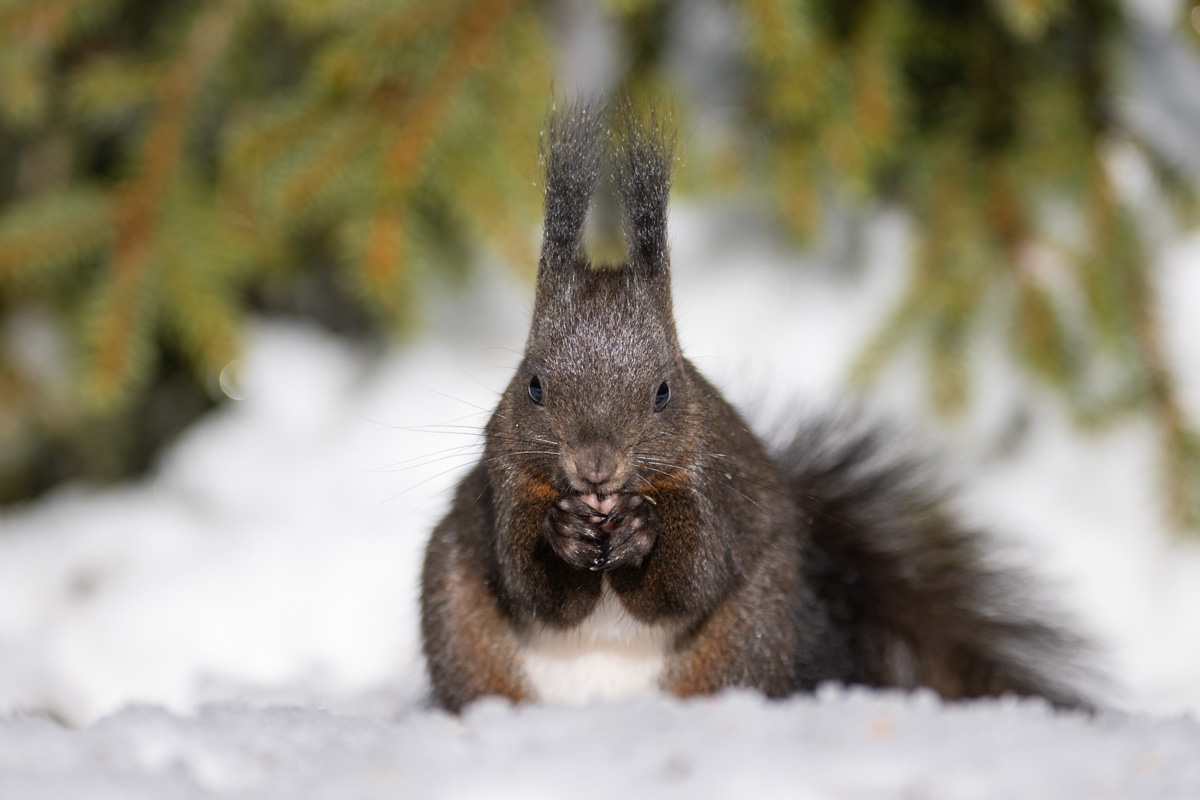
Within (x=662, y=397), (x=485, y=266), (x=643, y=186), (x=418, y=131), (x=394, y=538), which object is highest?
(x=418, y=131)

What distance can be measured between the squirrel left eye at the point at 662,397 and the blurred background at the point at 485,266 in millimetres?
625

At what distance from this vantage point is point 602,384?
1.36 meters

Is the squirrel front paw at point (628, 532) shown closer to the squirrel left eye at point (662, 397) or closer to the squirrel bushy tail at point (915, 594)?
the squirrel left eye at point (662, 397)

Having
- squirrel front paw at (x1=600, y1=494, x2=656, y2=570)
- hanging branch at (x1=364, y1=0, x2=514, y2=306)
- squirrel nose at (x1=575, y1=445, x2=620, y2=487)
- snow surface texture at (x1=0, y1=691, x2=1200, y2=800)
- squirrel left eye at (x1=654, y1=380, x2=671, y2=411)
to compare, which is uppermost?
hanging branch at (x1=364, y1=0, x2=514, y2=306)

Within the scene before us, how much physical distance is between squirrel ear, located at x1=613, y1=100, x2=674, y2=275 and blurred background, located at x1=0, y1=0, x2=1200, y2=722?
1.91ft

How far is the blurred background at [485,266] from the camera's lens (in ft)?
6.98

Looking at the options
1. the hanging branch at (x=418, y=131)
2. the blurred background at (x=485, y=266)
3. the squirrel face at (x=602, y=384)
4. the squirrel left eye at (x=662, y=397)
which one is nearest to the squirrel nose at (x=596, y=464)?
the squirrel face at (x=602, y=384)

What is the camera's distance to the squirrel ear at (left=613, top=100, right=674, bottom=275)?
4.50ft

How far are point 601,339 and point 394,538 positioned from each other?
120cm

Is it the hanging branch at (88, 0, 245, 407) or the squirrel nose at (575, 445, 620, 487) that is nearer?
the squirrel nose at (575, 445, 620, 487)

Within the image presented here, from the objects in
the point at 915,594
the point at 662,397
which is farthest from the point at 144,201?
the point at 915,594

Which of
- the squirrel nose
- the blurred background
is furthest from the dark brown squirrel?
the blurred background

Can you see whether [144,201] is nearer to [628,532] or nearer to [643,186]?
[643,186]

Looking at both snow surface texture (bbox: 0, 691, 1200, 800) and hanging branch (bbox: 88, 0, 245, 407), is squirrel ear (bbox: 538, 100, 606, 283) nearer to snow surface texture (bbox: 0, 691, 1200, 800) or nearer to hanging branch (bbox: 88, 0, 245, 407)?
snow surface texture (bbox: 0, 691, 1200, 800)
